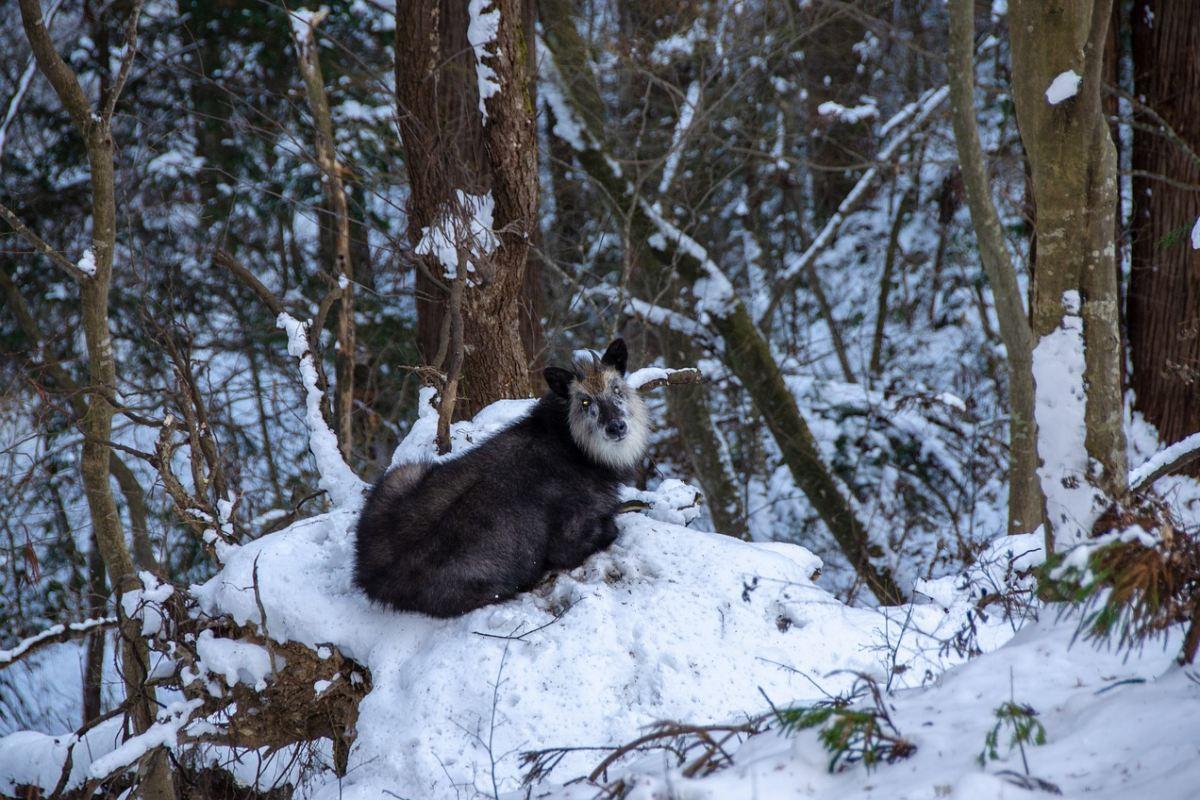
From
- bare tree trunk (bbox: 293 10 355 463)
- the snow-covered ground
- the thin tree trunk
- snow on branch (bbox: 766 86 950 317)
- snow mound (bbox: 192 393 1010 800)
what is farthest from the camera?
the thin tree trunk

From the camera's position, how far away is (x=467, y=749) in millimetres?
4410

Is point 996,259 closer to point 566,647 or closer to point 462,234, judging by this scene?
point 462,234

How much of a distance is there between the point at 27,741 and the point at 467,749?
4.74 metres

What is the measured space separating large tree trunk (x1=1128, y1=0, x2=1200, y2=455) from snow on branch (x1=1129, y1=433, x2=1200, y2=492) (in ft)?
15.7

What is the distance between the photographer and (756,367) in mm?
11383

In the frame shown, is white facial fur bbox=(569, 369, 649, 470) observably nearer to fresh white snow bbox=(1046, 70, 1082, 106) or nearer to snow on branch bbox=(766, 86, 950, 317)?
fresh white snow bbox=(1046, 70, 1082, 106)

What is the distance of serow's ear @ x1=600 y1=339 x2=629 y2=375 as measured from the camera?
5.93 m

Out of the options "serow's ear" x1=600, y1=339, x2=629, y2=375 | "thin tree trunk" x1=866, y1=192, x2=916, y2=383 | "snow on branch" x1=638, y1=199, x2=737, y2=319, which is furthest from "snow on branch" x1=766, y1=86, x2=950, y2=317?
"serow's ear" x1=600, y1=339, x2=629, y2=375

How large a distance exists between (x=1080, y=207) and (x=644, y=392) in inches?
125

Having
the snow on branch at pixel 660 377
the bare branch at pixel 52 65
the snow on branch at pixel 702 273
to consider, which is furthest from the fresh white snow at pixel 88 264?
the snow on branch at pixel 702 273

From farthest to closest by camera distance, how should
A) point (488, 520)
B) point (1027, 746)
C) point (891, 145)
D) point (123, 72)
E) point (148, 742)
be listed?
point (891, 145) < point (123, 72) < point (488, 520) < point (148, 742) < point (1027, 746)

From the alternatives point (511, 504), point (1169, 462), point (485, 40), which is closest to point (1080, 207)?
point (1169, 462)

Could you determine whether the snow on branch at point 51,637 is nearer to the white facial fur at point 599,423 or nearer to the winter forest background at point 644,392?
the winter forest background at point 644,392

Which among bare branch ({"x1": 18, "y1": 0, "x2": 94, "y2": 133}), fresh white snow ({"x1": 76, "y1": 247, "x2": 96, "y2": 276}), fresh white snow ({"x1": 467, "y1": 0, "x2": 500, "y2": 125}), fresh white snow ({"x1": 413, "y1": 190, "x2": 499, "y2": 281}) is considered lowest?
fresh white snow ({"x1": 413, "y1": 190, "x2": 499, "y2": 281})
